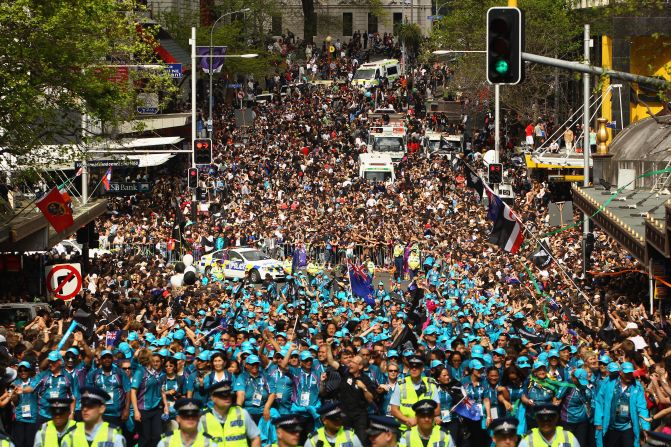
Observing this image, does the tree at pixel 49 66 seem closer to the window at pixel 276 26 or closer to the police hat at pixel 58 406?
the police hat at pixel 58 406

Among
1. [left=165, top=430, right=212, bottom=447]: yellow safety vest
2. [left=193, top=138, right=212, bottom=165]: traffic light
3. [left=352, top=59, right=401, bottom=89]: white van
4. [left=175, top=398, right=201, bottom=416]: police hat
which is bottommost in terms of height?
[left=165, top=430, right=212, bottom=447]: yellow safety vest

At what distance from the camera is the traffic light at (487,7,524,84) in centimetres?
1538

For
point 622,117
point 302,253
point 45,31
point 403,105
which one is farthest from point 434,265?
point 403,105

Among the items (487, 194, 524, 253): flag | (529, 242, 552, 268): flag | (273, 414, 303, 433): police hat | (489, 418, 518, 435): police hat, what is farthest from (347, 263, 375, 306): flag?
(273, 414, 303, 433): police hat

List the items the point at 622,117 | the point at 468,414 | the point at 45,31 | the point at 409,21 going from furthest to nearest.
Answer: the point at 409,21 < the point at 622,117 < the point at 45,31 < the point at 468,414

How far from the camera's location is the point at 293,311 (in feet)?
82.3

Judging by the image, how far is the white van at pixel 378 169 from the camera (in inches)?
2148

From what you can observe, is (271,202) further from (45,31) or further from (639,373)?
(639,373)

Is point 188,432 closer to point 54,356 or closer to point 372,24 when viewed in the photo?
point 54,356

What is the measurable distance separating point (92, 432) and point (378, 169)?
42329mm

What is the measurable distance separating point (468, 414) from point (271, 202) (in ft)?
117

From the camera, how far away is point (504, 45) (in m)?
15.5

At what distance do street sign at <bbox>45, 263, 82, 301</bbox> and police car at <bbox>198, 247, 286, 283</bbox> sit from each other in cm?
1456

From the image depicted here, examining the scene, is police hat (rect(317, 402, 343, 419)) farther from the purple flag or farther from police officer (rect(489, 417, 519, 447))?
the purple flag
